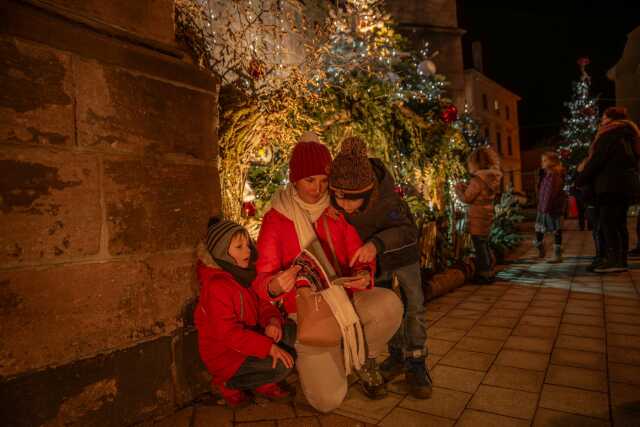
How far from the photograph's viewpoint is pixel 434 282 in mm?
4852

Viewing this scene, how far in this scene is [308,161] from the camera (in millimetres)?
2277

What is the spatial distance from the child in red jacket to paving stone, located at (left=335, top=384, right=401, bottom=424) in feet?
1.35

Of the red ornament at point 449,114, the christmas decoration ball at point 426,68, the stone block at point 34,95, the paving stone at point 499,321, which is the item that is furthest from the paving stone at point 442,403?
the christmas decoration ball at point 426,68

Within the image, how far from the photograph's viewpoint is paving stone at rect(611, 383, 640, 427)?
2.03m

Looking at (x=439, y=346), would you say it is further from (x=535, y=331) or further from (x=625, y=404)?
(x=625, y=404)

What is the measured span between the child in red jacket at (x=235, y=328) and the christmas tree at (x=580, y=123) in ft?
64.2

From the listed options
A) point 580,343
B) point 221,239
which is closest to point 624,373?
point 580,343

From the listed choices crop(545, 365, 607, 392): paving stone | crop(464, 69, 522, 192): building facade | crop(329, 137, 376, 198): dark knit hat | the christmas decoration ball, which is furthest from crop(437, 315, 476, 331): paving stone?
crop(464, 69, 522, 192): building facade

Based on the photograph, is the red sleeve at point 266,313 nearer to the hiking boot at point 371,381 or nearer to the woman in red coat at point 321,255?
the woman in red coat at point 321,255

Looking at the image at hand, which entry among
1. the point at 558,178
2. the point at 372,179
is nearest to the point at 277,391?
the point at 372,179

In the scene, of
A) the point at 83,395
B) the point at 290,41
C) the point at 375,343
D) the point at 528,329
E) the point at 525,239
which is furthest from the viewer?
the point at 525,239

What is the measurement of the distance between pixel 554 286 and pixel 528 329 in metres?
1.97

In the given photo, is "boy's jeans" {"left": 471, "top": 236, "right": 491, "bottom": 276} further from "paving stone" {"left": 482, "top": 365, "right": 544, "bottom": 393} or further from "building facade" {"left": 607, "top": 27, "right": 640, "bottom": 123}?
"building facade" {"left": 607, "top": 27, "right": 640, "bottom": 123}

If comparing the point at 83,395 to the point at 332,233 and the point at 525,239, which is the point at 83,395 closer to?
the point at 332,233
